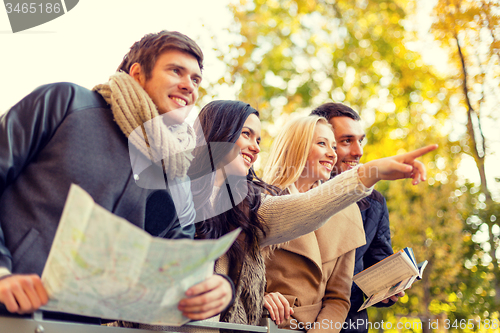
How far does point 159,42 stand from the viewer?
1.90 metres

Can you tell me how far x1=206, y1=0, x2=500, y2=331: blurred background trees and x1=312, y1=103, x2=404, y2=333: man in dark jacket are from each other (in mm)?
2544

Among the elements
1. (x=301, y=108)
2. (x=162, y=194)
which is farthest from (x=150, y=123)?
(x=301, y=108)

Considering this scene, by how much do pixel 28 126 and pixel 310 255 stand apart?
176 centimetres

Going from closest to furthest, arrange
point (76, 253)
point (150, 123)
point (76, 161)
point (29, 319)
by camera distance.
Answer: point (76, 253), point (29, 319), point (76, 161), point (150, 123)

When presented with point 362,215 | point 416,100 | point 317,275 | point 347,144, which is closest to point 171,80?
point 317,275

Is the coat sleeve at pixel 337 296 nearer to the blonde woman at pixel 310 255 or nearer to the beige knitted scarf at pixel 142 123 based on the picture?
the blonde woman at pixel 310 255

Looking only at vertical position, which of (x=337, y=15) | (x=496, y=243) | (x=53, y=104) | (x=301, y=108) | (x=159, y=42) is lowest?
(x=496, y=243)

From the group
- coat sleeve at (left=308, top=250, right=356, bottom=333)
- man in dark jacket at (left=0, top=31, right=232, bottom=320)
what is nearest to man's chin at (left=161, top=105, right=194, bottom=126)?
man in dark jacket at (left=0, top=31, right=232, bottom=320)

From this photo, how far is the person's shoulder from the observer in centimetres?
152

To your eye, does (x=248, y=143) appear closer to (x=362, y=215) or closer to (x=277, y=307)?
(x=277, y=307)

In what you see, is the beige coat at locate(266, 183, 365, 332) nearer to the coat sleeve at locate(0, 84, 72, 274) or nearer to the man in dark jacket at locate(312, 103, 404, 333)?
the man in dark jacket at locate(312, 103, 404, 333)

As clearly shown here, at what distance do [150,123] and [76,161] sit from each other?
0.31 meters

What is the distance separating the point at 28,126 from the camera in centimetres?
143

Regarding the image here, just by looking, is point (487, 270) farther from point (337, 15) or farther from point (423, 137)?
point (337, 15)
